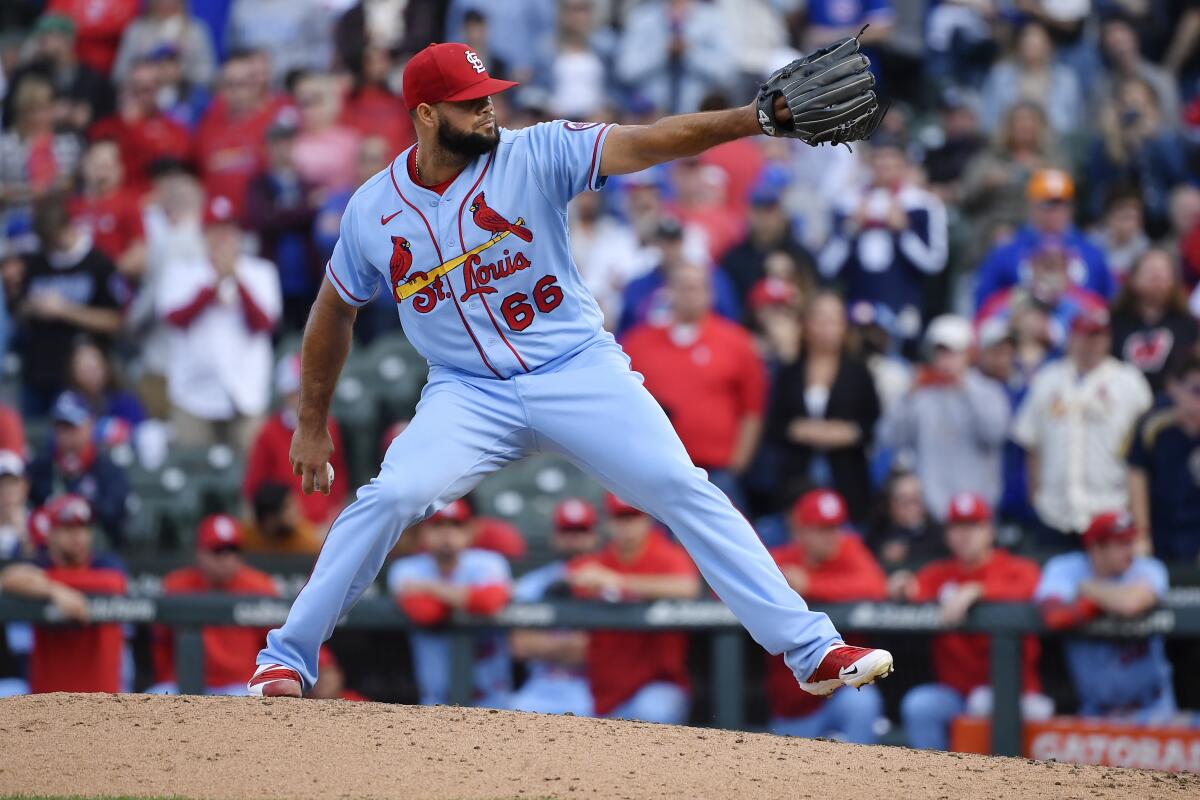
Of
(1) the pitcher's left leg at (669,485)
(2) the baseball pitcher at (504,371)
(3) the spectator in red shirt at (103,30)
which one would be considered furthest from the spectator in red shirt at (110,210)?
(1) the pitcher's left leg at (669,485)

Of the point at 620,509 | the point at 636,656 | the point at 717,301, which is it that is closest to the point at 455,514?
the point at 620,509

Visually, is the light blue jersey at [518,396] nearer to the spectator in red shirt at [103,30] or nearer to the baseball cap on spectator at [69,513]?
the baseball cap on spectator at [69,513]

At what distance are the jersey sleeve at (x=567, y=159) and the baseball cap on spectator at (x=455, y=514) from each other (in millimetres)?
2947

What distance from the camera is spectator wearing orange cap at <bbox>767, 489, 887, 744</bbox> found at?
778 cm

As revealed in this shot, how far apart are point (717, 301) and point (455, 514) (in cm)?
247

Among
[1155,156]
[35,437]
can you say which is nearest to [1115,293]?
[1155,156]

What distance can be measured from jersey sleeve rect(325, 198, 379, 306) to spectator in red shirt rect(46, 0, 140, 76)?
8.22 m

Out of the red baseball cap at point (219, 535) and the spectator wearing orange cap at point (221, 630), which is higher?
the red baseball cap at point (219, 535)

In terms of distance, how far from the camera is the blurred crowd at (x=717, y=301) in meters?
8.01

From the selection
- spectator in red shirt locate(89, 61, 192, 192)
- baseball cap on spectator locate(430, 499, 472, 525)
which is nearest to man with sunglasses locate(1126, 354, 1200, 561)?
baseball cap on spectator locate(430, 499, 472, 525)

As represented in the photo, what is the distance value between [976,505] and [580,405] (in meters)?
3.14

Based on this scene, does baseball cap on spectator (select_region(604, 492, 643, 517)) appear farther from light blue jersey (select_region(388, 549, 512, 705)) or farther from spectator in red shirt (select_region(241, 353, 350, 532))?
spectator in red shirt (select_region(241, 353, 350, 532))

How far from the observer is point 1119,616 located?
737 cm

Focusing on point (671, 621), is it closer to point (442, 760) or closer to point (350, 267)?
point (442, 760)
